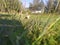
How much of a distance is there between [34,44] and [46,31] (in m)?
0.27

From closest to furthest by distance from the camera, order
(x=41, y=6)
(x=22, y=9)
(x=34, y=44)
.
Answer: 1. (x=34, y=44)
2. (x=41, y=6)
3. (x=22, y=9)

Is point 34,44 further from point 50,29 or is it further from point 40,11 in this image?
point 40,11

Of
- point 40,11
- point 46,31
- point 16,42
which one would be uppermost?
point 40,11

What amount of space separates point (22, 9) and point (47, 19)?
859mm

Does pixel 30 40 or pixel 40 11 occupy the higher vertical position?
pixel 40 11

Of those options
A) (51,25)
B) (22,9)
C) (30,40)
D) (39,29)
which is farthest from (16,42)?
(22,9)

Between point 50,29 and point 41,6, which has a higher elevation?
point 41,6

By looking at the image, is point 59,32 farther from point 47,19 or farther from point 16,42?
point 16,42

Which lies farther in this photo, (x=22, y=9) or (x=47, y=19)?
(x=22, y=9)

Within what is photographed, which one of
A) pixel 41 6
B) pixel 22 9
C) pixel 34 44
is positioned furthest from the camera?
pixel 22 9

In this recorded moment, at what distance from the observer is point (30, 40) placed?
9.93 ft

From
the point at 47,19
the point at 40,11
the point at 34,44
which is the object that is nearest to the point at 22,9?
the point at 40,11

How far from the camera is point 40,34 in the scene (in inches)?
117

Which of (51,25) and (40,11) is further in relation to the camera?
(40,11)
